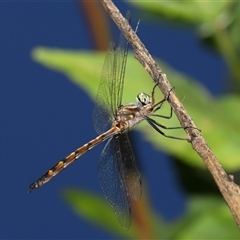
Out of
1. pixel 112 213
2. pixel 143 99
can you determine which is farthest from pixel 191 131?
pixel 112 213

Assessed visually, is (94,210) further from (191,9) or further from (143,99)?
(191,9)

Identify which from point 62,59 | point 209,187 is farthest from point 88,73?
point 209,187

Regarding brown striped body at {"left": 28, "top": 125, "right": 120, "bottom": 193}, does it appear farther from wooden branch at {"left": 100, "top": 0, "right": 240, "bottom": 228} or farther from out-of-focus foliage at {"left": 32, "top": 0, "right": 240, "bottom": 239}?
wooden branch at {"left": 100, "top": 0, "right": 240, "bottom": 228}

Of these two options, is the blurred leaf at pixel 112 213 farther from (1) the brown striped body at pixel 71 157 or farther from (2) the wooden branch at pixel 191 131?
(2) the wooden branch at pixel 191 131

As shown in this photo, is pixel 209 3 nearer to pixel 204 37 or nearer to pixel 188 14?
pixel 188 14

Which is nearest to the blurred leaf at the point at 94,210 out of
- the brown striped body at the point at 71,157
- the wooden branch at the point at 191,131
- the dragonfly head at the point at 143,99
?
the brown striped body at the point at 71,157

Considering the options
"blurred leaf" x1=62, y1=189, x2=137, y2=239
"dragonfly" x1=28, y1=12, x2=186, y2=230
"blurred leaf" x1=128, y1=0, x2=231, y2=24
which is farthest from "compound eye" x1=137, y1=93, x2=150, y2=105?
"blurred leaf" x1=62, y1=189, x2=137, y2=239
